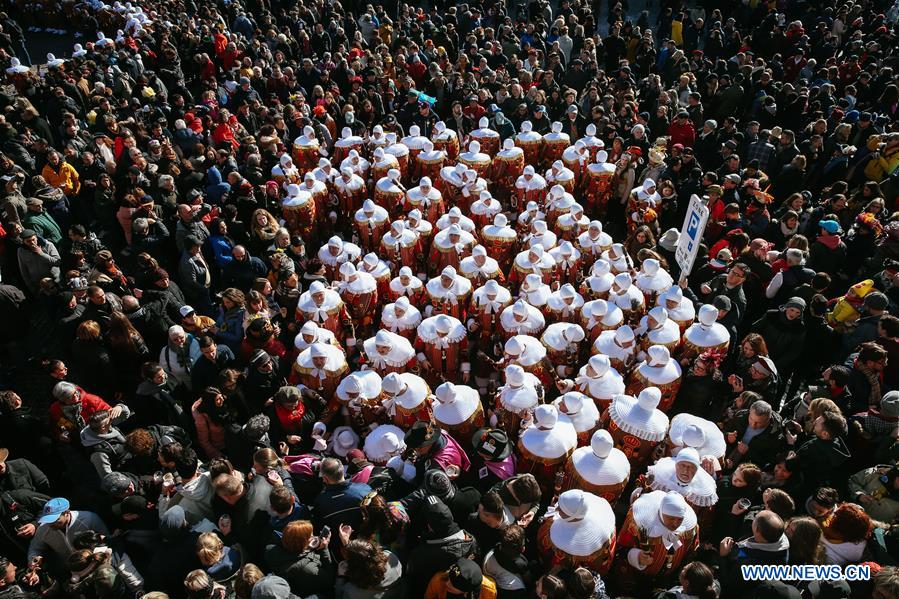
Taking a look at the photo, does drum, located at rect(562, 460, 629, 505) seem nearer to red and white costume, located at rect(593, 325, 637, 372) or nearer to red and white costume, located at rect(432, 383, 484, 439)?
red and white costume, located at rect(432, 383, 484, 439)

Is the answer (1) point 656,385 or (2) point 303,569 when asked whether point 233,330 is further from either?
(1) point 656,385

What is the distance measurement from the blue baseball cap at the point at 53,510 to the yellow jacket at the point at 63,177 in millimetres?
6631

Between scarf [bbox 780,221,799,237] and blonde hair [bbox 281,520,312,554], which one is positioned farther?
scarf [bbox 780,221,799,237]

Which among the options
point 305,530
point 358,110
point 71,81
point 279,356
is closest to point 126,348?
point 279,356

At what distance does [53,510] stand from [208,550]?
5.16 ft

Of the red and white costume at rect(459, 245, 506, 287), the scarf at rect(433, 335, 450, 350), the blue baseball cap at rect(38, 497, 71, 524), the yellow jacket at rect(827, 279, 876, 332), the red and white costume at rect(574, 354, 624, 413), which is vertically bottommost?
the blue baseball cap at rect(38, 497, 71, 524)

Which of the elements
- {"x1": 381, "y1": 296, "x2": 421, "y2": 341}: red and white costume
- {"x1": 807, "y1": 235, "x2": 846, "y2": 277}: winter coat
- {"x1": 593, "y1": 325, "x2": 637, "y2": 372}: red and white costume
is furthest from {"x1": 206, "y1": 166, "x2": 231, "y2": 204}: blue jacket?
{"x1": 807, "y1": 235, "x2": 846, "y2": 277}: winter coat

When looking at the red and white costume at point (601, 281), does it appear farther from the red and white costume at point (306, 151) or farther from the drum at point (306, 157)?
the red and white costume at point (306, 151)

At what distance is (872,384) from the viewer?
5.80 meters

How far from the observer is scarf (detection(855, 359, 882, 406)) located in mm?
5770

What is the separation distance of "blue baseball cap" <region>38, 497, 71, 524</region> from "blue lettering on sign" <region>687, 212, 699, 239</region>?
23.2 ft

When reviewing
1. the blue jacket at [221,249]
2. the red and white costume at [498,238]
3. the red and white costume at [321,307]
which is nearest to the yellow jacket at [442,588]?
the red and white costume at [321,307]

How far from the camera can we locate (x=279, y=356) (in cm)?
680

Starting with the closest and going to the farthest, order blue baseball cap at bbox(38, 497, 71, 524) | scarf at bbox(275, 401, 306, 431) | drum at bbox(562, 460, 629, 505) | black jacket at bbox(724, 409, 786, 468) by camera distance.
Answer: blue baseball cap at bbox(38, 497, 71, 524), drum at bbox(562, 460, 629, 505), black jacket at bbox(724, 409, 786, 468), scarf at bbox(275, 401, 306, 431)
